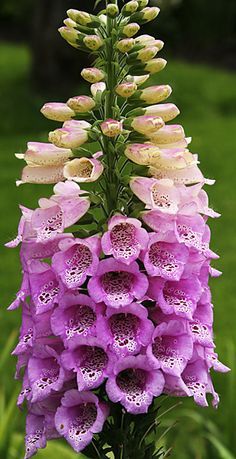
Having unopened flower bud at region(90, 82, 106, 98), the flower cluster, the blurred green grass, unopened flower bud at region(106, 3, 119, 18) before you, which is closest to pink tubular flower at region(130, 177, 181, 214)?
the flower cluster

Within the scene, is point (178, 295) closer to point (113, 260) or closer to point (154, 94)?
point (113, 260)

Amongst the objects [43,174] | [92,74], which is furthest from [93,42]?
[43,174]

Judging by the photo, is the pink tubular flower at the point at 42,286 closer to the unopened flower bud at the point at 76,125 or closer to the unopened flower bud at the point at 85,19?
the unopened flower bud at the point at 76,125

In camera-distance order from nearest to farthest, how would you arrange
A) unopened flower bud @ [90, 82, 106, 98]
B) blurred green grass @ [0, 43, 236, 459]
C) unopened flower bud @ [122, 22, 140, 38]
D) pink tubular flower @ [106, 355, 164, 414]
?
1. pink tubular flower @ [106, 355, 164, 414]
2. unopened flower bud @ [122, 22, 140, 38]
3. unopened flower bud @ [90, 82, 106, 98]
4. blurred green grass @ [0, 43, 236, 459]

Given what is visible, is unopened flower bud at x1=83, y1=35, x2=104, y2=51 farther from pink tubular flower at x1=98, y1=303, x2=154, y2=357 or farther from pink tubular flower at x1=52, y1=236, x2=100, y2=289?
pink tubular flower at x1=98, y1=303, x2=154, y2=357

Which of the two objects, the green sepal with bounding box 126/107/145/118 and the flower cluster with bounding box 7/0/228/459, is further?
the green sepal with bounding box 126/107/145/118
